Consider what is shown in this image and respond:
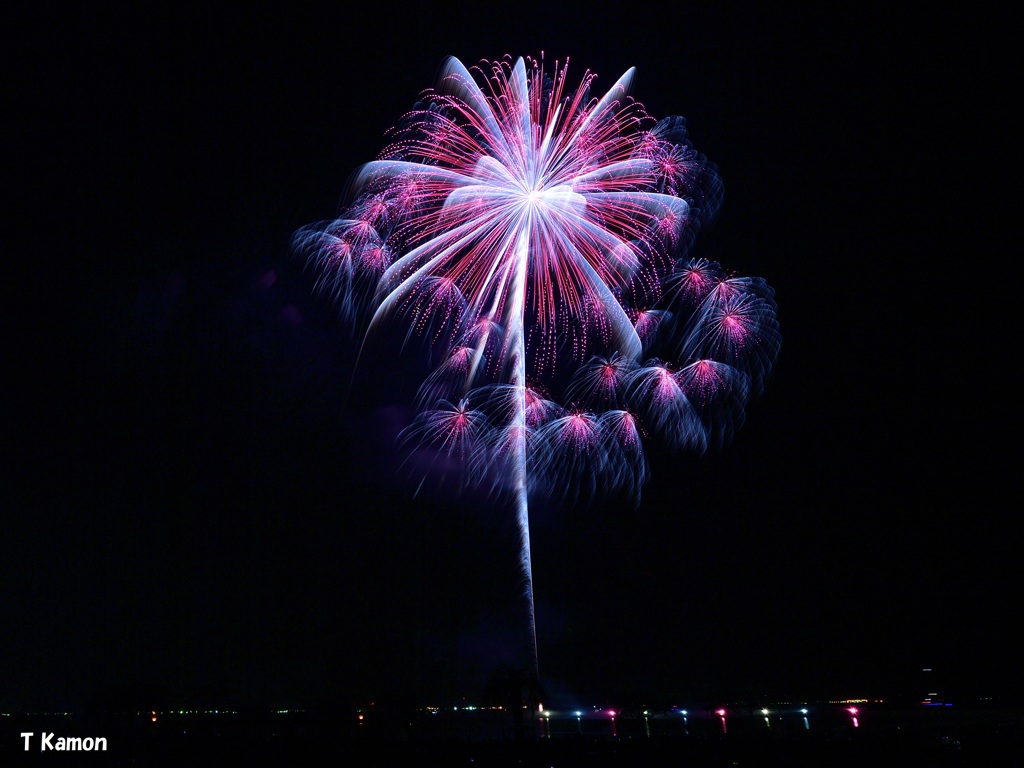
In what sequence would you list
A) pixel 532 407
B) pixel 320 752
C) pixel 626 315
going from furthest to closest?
pixel 532 407
pixel 626 315
pixel 320 752

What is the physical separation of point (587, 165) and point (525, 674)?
1576 centimetres

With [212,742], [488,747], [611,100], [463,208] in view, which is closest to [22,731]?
[212,742]

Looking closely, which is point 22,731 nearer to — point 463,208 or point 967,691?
point 463,208

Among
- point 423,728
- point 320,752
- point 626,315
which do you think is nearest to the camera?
point 320,752

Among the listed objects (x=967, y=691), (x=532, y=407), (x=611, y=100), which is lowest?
(x=967, y=691)

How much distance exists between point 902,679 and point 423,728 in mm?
A: 38775

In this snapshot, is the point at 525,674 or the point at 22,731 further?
the point at 525,674

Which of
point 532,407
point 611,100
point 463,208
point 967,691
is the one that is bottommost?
point 967,691

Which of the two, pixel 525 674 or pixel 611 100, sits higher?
pixel 611 100

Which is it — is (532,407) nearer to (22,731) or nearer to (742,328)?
(742,328)

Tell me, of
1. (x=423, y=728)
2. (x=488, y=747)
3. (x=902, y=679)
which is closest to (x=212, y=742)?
(x=488, y=747)

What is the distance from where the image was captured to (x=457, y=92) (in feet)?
65.4

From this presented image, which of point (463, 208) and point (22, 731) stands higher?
point (463, 208)

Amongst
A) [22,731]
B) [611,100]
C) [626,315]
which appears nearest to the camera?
[22,731]
